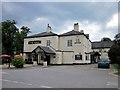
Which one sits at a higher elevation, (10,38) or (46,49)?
(10,38)

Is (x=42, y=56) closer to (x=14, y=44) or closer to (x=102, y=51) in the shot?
(x=14, y=44)

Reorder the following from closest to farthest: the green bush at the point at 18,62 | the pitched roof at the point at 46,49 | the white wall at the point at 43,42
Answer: the green bush at the point at 18,62 < the pitched roof at the point at 46,49 < the white wall at the point at 43,42

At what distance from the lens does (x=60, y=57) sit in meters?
45.2

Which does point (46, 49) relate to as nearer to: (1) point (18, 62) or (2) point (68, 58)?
(2) point (68, 58)

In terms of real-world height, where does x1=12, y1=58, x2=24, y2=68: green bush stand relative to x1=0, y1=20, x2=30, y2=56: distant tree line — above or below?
below

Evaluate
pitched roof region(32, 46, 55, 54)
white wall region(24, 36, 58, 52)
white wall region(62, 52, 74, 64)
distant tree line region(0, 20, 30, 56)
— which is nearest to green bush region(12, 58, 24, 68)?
pitched roof region(32, 46, 55, 54)

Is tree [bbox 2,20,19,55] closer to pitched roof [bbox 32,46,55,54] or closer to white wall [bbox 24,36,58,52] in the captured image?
white wall [bbox 24,36,58,52]

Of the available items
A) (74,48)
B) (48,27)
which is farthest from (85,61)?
(48,27)

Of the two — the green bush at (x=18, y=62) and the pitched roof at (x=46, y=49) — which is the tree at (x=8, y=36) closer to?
the pitched roof at (x=46, y=49)

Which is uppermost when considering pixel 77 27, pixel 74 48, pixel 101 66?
pixel 77 27

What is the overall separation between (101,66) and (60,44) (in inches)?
613

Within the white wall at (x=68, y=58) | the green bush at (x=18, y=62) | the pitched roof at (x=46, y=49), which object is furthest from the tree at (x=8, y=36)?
the green bush at (x=18, y=62)

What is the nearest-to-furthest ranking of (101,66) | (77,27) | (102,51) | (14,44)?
1. (101,66)
2. (77,27)
3. (14,44)
4. (102,51)

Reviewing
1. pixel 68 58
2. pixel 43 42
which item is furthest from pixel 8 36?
pixel 68 58
